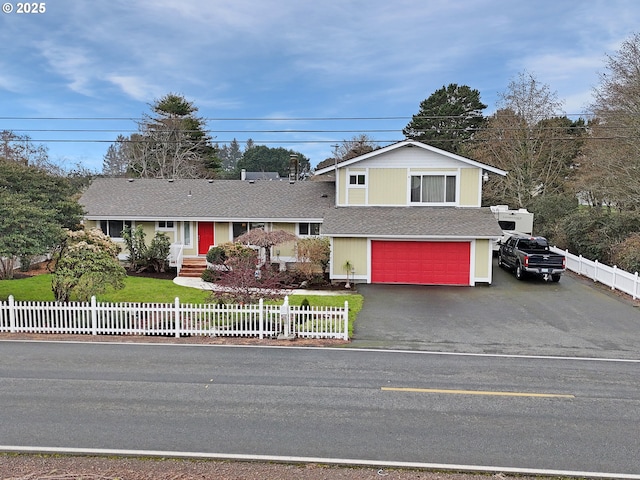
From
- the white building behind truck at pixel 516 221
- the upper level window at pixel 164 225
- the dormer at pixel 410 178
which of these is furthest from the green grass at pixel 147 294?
the white building behind truck at pixel 516 221

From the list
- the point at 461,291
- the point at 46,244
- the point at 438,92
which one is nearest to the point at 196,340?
the point at 46,244

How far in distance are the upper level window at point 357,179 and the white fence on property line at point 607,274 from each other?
12.4 metres

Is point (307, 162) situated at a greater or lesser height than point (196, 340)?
greater

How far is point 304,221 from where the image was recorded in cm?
2508

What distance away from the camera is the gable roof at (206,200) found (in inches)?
1016

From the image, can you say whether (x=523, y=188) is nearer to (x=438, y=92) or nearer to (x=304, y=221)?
(x=438, y=92)

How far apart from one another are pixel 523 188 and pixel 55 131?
3902 centimetres

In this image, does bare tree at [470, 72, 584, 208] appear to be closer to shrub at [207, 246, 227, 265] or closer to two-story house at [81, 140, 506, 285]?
two-story house at [81, 140, 506, 285]

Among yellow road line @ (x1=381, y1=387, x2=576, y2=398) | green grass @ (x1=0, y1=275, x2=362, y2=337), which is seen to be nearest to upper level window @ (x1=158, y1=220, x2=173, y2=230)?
green grass @ (x1=0, y1=275, x2=362, y2=337)

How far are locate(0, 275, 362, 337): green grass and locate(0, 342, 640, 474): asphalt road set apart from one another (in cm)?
520

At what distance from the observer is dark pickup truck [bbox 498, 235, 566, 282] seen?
22.2 metres

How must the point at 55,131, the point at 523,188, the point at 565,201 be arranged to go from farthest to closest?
the point at 523,188, the point at 565,201, the point at 55,131

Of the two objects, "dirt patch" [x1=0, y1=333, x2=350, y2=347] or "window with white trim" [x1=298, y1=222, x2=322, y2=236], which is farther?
"window with white trim" [x1=298, y1=222, x2=322, y2=236]

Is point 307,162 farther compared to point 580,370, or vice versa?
point 307,162
